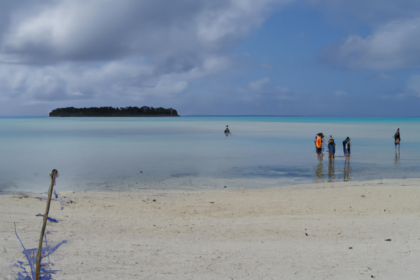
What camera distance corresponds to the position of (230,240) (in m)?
7.57

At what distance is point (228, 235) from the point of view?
7957 millimetres

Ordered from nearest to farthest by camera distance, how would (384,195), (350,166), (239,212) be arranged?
1. (239,212)
2. (384,195)
3. (350,166)

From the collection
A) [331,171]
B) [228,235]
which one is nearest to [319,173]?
[331,171]

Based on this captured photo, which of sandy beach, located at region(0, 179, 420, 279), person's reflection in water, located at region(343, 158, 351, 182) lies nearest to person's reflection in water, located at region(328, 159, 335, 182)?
person's reflection in water, located at region(343, 158, 351, 182)

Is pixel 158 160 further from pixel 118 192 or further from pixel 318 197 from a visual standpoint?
pixel 318 197

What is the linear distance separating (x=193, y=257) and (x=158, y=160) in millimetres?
20035

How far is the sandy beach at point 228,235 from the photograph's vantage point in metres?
5.82

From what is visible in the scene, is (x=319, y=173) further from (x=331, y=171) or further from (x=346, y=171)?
(x=346, y=171)

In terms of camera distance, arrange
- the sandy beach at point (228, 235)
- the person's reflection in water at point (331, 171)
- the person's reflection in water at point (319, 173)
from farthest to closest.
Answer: the person's reflection in water at point (331, 171), the person's reflection in water at point (319, 173), the sandy beach at point (228, 235)

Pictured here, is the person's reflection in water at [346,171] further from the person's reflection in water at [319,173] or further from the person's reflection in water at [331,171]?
the person's reflection in water at [319,173]

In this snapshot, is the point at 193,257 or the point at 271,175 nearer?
the point at 193,257

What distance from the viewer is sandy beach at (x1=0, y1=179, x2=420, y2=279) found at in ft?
19.1

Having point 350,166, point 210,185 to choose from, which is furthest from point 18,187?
point 350,166

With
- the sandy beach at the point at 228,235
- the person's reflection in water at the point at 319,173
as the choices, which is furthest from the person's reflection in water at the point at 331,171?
the sandy beach at the point at 228,235
